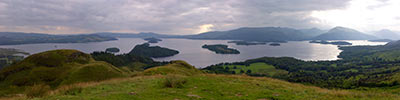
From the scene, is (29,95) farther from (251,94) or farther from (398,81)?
(398,81)

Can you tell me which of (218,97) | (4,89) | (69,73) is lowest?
(4,89)

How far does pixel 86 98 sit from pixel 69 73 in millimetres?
31386

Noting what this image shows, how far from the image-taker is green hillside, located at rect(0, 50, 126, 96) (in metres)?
36.5

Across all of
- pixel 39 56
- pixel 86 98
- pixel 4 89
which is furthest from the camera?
pixel 39 56

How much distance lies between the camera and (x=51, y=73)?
40.9 meters

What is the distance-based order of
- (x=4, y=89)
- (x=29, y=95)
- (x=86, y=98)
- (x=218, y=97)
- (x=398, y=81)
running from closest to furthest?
(x=86, y=98) < (x=29, y=95) < (x=218, y=97) < (x=4, y=89) < (x=398, y=81)

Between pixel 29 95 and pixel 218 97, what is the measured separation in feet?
47.9

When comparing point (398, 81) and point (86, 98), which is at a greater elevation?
point (86, 98)

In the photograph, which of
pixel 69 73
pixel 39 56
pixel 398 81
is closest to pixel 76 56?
pixel 39 56

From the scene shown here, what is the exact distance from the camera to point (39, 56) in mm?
48750

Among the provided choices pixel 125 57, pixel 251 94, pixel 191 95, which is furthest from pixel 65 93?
pixel 125 57

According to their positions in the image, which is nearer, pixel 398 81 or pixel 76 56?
pixel 76 56

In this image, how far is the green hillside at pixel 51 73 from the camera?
120 ft

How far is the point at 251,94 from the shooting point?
17016 mm
